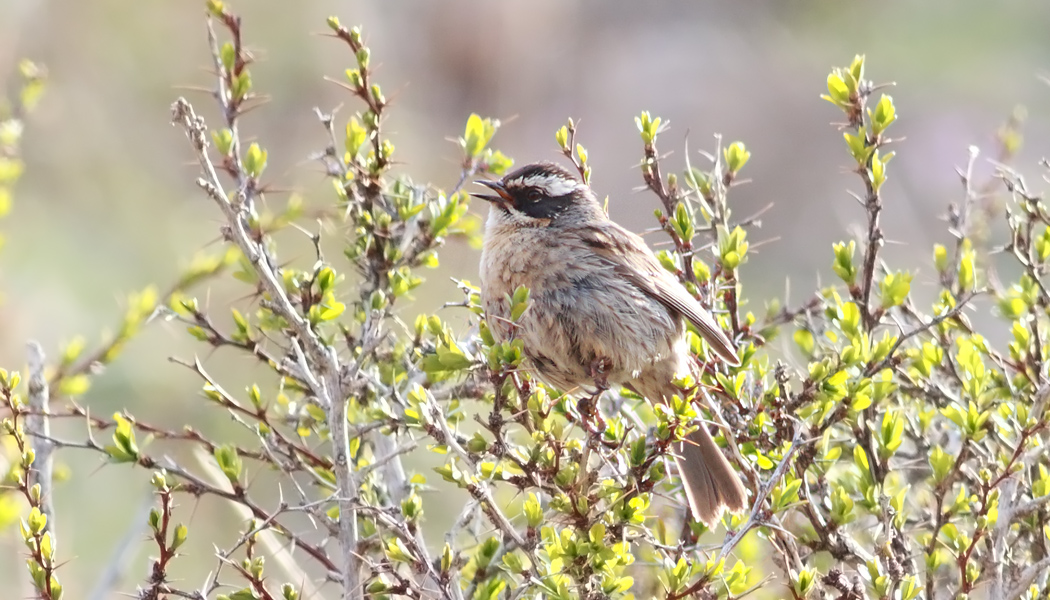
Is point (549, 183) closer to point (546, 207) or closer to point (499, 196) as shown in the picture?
point (546, 207)

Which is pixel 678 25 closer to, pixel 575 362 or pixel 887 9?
pixel 887 9

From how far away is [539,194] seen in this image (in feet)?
14.7

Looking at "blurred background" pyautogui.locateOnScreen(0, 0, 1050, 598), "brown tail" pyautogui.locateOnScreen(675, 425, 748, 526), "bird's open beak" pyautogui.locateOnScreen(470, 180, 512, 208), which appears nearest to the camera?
"brown tail" pyautogui.locateOnScreen(675, 425, 748, 526)

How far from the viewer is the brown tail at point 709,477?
390 cm

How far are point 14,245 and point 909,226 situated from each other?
11.7 metres

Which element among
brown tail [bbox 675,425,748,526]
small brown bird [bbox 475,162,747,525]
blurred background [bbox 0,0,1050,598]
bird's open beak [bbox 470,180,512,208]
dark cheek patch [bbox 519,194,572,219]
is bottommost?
brown tail [bbox 675,425,748,526]

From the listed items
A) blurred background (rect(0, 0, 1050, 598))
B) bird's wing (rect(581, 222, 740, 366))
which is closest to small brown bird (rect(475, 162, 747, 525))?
bird's wing (rect(581, 222, 740, 366))

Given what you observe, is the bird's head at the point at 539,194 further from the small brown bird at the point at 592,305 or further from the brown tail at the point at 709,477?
the brown tail at the point at 709,477

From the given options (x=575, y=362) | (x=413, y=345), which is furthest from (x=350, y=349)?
(x=575, y=362)

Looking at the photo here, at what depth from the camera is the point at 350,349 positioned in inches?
149

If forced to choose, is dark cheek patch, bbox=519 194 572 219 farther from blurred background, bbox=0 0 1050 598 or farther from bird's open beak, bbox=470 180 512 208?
blurred background, bbox=0 0 1050 598

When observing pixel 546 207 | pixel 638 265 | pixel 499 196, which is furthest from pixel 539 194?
pixel 638 265

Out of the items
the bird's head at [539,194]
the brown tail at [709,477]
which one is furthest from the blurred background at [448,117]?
the bird's head at [539,194]

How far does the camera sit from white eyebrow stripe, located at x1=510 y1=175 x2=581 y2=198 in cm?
448
